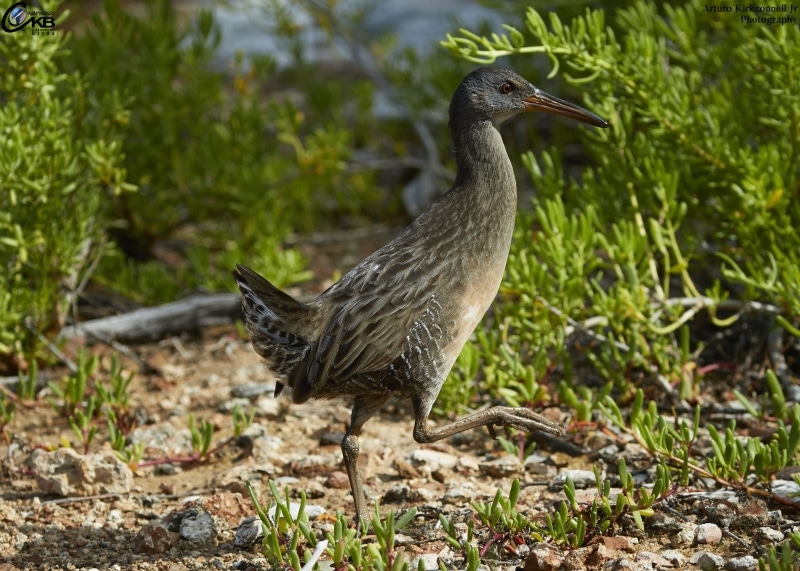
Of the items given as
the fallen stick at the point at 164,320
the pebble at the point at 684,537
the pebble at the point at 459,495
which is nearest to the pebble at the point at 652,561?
the pebble at the point at 684,537

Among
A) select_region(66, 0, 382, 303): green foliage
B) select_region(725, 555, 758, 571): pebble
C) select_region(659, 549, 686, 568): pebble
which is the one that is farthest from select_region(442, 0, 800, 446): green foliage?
select_region(66, 0, 382, 303): green foliage

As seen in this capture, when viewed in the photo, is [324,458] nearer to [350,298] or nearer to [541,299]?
[350,298]

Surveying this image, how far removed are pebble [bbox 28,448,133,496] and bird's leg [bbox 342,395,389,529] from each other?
3.79 ft

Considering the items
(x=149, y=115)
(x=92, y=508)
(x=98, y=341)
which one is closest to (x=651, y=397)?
(x=92, y=508)

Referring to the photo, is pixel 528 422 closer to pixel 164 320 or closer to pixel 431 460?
pixel 431 460

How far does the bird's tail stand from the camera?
409 centimetres

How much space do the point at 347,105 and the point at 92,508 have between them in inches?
252

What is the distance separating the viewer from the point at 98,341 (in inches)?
245

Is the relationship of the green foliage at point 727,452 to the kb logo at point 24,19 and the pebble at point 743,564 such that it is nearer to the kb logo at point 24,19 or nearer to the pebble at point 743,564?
the pebble at point 743,564

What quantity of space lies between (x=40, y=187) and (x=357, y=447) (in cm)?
233

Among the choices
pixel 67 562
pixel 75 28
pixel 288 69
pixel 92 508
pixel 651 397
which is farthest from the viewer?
pixel 75 28

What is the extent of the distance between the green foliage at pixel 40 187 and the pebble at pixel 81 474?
92 cm

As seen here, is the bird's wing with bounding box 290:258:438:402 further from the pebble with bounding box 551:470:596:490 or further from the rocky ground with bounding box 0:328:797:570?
the pebble with bounding box 551:470:596:490

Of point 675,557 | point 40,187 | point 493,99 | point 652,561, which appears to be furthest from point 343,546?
point 40,187
